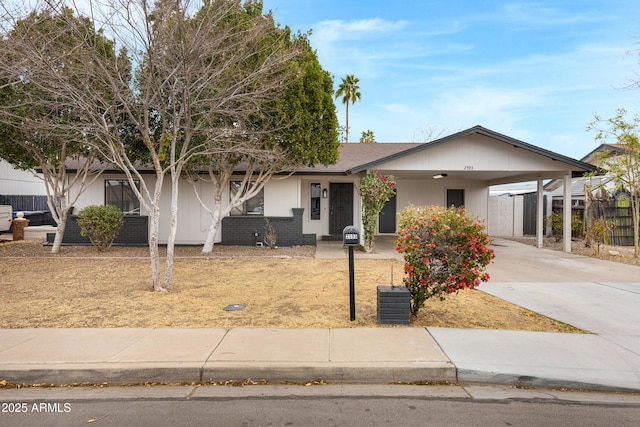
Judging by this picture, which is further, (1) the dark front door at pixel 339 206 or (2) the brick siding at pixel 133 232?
(1) the dark front door at pixel 339 206

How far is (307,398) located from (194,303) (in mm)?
3814

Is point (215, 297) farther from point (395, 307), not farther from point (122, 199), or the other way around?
point (122, 199)

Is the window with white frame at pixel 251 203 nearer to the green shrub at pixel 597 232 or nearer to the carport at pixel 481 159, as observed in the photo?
the carport at pixel 481 159

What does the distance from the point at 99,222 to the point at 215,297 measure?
7.42 m

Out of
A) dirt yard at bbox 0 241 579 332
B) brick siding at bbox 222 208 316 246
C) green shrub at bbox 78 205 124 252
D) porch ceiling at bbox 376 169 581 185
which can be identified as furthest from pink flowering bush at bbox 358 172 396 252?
green shrub at bbox 78 205 124 252

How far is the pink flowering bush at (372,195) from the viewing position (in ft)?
42.4

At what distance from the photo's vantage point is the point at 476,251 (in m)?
5.70

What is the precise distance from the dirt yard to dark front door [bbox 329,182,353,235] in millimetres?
5629

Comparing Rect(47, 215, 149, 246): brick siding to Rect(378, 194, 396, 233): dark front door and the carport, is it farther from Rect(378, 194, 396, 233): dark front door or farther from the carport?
Rect(378, 194, 396, 233): dark front door

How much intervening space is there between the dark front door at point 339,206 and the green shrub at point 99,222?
8.15 m

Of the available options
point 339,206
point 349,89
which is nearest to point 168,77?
point 339,206

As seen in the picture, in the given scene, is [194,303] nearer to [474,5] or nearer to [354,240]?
[354,240]

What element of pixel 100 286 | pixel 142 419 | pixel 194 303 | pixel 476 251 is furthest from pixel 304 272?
pixel 142 419

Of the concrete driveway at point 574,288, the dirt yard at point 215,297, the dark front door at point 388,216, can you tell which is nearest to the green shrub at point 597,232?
the concrete driveway at point 574,288
